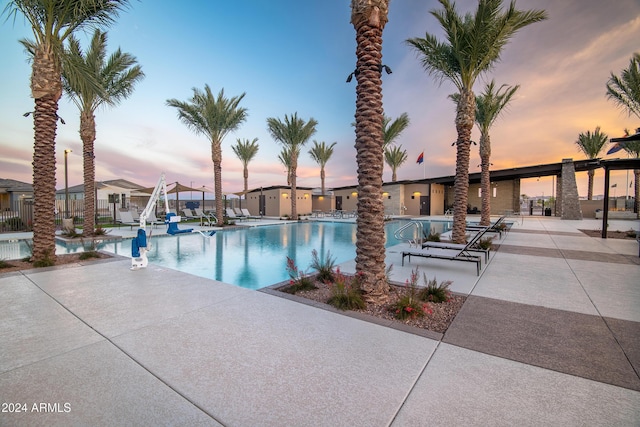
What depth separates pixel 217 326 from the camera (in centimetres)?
341

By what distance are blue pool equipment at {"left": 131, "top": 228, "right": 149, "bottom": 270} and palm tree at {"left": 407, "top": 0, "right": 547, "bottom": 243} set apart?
9502 millimetres

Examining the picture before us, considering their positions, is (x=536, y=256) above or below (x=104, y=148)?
below

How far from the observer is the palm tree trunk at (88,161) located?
39.2 ft

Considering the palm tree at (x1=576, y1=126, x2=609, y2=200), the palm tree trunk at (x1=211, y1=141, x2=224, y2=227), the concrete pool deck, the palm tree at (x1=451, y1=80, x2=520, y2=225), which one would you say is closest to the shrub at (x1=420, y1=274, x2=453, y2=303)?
the concrete pool deck

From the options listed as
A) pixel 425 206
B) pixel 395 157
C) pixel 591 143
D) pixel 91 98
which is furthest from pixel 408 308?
→ pixel 591 143

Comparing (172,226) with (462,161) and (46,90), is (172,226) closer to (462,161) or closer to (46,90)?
(46,90)

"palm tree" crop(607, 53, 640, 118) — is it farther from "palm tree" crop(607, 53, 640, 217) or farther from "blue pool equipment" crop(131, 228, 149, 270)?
"blue pool equipment" crop(131, 228, 149, 270)

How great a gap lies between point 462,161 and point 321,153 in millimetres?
28070

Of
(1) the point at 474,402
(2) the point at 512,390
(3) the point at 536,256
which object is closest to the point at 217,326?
(1) the point at 474,402

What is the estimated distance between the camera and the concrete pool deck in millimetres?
1944

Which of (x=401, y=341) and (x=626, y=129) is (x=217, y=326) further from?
(x=626, y=129)

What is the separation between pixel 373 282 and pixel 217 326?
7.71 feet

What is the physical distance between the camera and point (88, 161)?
12.2 m

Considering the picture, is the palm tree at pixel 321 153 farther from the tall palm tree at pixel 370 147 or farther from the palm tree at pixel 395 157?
the tall palm tree at pixel 370 147
